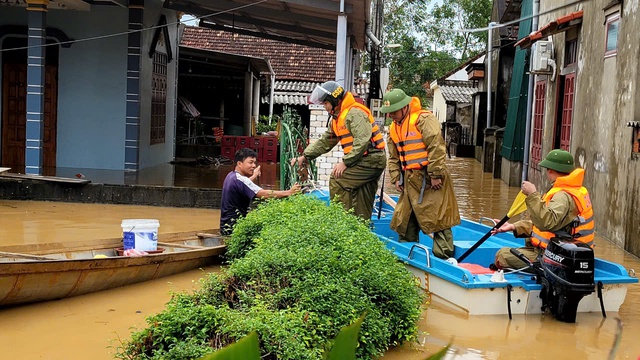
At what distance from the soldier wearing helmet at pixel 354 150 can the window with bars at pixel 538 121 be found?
9.26 m

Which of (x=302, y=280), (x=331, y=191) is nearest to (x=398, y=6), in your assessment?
(x=331, y=191)

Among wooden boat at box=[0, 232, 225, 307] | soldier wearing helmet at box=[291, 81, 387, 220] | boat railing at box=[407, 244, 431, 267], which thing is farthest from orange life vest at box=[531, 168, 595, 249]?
wooden boat at box=[0, 232, 225, 307]

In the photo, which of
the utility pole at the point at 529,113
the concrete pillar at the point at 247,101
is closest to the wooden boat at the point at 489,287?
the utility pole at the point at 529,113

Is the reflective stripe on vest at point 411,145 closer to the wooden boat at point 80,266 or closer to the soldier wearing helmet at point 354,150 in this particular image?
the soldier wearing helmet at point 354,150

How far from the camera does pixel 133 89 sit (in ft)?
52.2

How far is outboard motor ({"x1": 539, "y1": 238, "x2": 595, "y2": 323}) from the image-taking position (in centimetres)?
650

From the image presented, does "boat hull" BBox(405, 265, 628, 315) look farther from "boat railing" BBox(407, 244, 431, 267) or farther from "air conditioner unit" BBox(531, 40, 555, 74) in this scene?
"air conditioner unit" BBox(531, 40, 555, 74)

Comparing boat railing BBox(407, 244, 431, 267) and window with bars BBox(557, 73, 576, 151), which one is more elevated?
window with bars BBox(557, 73, 576, 151)

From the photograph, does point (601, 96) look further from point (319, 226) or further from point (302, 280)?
point (302, 280)

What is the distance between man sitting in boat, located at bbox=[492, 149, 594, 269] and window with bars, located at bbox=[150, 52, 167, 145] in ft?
38.6

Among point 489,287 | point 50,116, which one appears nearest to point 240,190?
point 489,287

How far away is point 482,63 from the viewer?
107 feet

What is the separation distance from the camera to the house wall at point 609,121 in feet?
33.8

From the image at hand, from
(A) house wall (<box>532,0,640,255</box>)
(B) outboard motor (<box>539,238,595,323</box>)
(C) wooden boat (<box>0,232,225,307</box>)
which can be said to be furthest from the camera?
(A) house wall (<box>532,0,640,255</box>)
